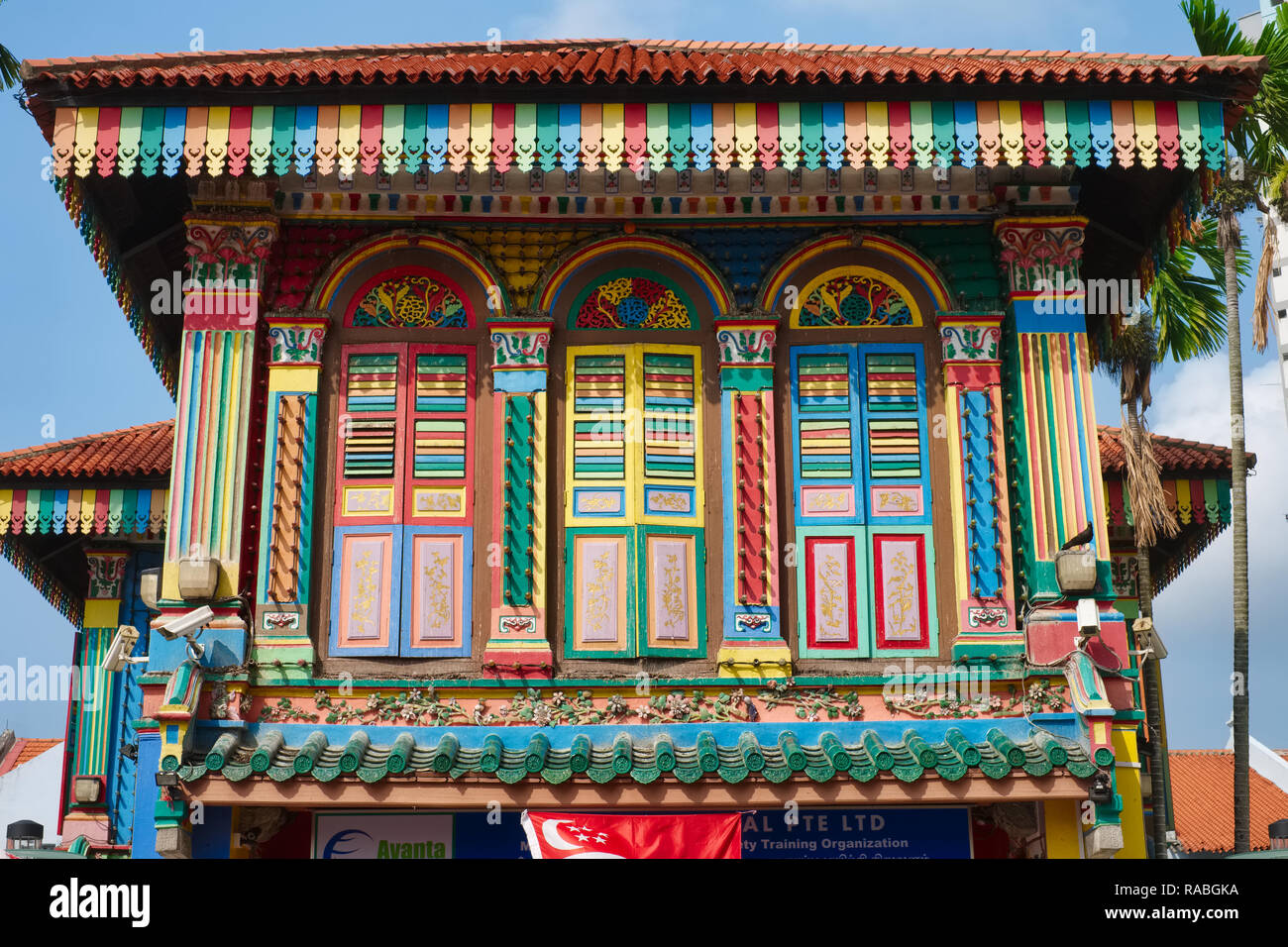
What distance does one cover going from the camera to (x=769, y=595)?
38.7ft

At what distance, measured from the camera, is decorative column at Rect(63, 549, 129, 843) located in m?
16.0

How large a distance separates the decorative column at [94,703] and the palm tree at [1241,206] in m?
13.6

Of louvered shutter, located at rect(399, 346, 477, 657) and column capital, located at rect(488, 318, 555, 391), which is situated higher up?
column capital, located at rect(488, 318, 555, 391)

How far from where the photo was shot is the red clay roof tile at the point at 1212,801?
29.7m

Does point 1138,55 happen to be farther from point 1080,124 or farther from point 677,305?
point 677,305

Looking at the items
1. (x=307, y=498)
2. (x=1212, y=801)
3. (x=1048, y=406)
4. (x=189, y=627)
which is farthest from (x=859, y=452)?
(x=1212, y=801)

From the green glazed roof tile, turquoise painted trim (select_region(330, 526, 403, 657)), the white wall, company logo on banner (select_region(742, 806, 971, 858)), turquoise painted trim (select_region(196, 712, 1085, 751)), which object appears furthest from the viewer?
the white wall

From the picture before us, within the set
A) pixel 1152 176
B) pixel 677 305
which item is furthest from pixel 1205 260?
pixel 677 305

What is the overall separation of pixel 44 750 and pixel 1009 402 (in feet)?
75.2

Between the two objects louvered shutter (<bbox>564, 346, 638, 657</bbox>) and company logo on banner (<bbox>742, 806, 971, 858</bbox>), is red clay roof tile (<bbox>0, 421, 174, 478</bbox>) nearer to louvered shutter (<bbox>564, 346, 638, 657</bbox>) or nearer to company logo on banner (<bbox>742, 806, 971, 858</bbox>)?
louvered shutter (<bbox>564, 346, 638, 657</bbox>)

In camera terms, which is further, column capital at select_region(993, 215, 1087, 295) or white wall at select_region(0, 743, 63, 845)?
white wall at select_region(0, 743, 63, 845)

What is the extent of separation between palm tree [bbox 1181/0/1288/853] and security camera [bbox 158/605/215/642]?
12.9 metres

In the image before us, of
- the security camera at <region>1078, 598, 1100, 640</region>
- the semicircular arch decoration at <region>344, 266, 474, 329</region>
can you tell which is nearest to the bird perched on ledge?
the security camera at <region>1078, 598, 1100, 640</region>

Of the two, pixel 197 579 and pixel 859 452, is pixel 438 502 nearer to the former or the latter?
pixel 197 579
